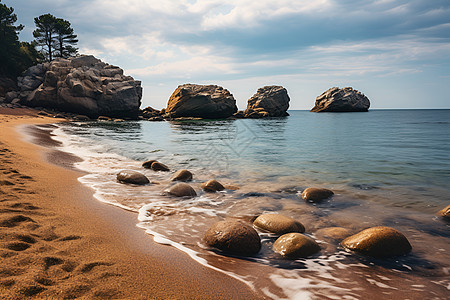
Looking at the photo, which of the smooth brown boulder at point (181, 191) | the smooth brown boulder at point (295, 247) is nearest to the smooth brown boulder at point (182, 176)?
the smooth brown boulder at point (181, 191)

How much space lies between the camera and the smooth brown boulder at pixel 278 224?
3.45 metres

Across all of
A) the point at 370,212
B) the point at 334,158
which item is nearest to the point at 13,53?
the point at 334,158

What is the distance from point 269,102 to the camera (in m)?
67.7

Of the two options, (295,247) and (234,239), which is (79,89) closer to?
(234,239)

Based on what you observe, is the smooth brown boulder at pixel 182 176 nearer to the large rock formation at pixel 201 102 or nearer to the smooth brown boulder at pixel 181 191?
the smooth brown boulder at pixel 181 191

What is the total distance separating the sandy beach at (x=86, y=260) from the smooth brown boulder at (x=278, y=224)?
134 cm

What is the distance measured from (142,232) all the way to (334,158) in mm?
8685

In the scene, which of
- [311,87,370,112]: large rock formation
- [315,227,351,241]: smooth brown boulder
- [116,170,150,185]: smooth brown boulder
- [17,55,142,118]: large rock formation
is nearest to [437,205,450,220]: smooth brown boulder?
[315,227,351,241]: smooth brown boulder

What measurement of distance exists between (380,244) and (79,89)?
40.4m

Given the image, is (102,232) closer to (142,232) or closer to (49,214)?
(142,232)

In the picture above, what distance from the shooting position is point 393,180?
6.57m

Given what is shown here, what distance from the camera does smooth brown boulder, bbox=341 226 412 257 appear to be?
116 inches

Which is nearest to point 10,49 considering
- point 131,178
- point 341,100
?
point 131,178

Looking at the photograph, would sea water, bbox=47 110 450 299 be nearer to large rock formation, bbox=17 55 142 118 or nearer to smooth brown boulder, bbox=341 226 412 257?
smooth brown boulder, bbox=341 226 412 257
